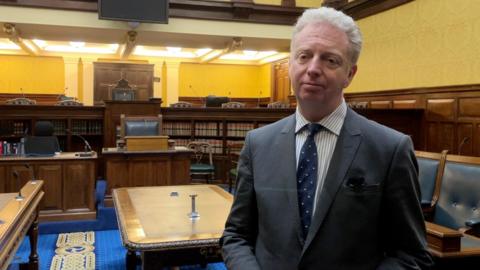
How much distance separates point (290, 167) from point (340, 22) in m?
0.41

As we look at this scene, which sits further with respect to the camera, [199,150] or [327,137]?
[199,150]

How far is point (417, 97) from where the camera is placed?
713cm

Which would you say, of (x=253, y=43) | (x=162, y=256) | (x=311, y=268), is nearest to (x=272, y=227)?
(x=311, y=268)

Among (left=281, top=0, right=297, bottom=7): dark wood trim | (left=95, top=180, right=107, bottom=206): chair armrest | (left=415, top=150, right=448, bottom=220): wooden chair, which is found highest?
(left=281, top=0, right=297, bottom=7): dark wood trim

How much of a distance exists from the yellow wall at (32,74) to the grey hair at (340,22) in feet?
43.9

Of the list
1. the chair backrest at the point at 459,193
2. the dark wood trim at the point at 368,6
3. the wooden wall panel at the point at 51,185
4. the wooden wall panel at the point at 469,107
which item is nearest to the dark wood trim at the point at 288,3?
the dark wood trim at the point at 368,6

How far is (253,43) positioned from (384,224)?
8976 millimetres

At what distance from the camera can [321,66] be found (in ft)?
3.67

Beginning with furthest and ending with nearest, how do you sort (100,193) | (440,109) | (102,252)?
(440,109), (100,193), (102,252)

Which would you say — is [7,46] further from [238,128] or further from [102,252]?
[102,252]

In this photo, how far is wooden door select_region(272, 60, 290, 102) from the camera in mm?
12729

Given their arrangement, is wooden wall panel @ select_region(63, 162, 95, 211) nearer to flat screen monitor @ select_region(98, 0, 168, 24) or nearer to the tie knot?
flat screen monitor @ select_region(98, 0, 168, 24)

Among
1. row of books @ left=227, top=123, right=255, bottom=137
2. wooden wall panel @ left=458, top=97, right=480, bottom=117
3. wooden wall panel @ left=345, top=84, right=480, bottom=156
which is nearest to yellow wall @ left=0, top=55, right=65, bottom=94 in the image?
row of books @ left=227, top=123, right=255, bottom=137

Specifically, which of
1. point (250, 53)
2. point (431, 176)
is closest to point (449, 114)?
point (431, 176)
